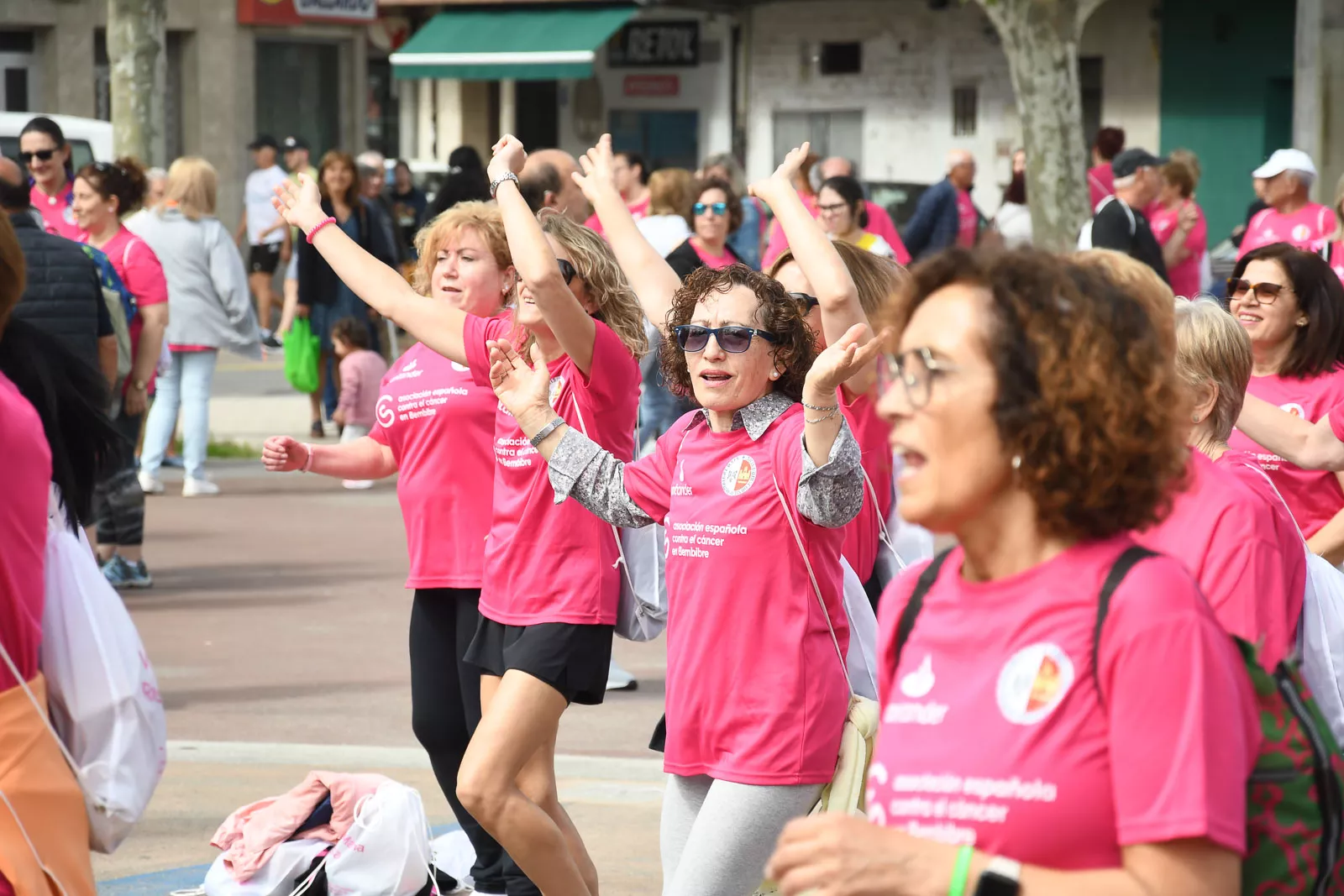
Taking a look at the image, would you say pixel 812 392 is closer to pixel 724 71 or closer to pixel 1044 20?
pixel 1044 20

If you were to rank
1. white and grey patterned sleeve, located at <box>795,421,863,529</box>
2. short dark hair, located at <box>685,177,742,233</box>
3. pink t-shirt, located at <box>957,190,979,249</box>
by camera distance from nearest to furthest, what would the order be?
white and grey patterned sleeve, located at <box>795,421,863,529</box> < short dark hair, located at <box>685,177,742,233</box> < pink t-shirt, located at <box>957,190,979,249</box>

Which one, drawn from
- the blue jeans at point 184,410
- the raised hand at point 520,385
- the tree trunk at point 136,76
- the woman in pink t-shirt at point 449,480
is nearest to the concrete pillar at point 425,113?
the tree trunk at point 136,76

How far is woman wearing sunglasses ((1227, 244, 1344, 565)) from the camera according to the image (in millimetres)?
5152

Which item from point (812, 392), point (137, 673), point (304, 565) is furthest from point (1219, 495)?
point (304, 565)

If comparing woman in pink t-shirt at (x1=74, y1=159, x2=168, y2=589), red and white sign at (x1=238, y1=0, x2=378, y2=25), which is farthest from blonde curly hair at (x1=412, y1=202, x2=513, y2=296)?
red and white sign at (x1=238, y1=0, x2=378, y2=25)

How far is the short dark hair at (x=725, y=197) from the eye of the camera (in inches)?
431

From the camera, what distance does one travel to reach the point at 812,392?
3.66 metres

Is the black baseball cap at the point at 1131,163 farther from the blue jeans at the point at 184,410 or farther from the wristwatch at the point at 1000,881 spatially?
the wristwatch at the point at 1000,881

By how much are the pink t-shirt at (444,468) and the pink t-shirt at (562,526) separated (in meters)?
0.36

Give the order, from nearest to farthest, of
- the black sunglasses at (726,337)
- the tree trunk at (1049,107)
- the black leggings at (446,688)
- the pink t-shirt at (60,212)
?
the black sunglasses at (726,337)
the black leggings at (446,688)
the pink t-shirt at (60,212)
the tree trunk at (1049,107)

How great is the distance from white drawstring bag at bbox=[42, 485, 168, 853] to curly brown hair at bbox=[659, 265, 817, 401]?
152 centimetres

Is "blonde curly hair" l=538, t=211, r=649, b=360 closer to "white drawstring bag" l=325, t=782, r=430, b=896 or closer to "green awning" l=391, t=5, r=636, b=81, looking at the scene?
"white drawstring bag" l=325, t=782, r=430, b=896

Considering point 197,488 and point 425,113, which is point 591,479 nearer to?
point 197,488

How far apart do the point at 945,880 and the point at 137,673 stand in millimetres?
1423
